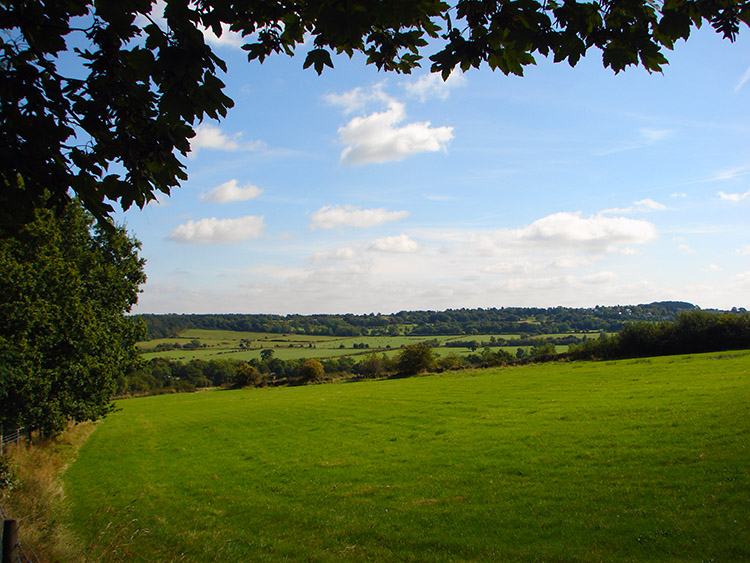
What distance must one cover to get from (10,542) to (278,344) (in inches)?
5993

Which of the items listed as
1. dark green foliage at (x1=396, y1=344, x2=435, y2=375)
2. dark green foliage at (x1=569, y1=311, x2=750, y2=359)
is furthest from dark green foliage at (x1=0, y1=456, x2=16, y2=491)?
dark green foliage at (x1=396, y1=344, x2=435, y2=375)

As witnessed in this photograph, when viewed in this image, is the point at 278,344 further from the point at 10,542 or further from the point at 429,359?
the point at 10,542

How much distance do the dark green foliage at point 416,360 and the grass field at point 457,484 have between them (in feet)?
146

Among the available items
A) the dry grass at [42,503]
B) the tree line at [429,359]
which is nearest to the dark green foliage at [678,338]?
the tree line at [429,359]

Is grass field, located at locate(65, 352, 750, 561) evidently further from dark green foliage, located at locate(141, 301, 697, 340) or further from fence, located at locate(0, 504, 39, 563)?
dark green foliage, located at locate(141, 301, 697, 340)

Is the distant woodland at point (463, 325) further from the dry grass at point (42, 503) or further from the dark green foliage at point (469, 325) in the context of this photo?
the dry grass at point (42, 503)

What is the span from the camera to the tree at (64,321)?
20016 mm

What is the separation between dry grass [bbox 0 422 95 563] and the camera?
8758mm

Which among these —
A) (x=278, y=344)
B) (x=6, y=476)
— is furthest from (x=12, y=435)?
(x=278, y=344)

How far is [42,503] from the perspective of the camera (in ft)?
46.4

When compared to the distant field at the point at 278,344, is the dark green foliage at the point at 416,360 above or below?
above

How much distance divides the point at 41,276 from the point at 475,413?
87.4 feet

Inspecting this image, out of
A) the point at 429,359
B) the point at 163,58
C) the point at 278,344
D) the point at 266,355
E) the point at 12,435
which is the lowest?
the point at 266,355

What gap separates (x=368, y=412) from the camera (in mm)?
36844
